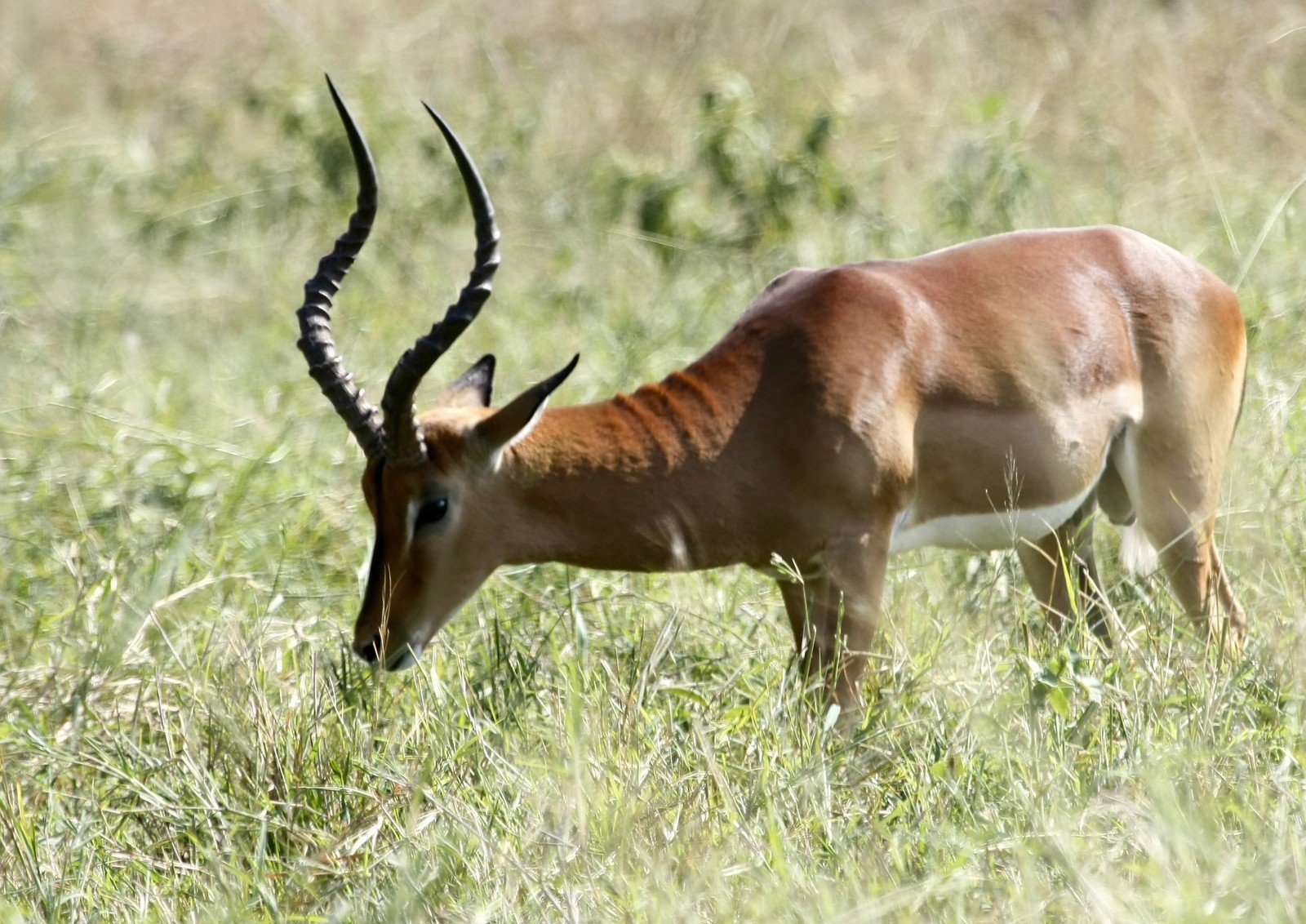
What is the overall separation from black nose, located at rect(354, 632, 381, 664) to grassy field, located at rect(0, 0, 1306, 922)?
0.05 metres

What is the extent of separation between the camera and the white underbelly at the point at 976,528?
408 cm

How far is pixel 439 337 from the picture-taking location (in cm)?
369

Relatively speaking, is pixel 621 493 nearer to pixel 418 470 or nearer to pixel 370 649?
pixel 418 470

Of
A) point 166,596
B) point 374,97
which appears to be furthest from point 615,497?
point 374,97

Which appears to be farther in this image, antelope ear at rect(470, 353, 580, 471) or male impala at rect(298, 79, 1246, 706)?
male impala at rect(298, 79, 1246, 706)

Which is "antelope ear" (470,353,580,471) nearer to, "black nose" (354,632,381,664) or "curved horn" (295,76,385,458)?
"curved horn" (295,76,385,458)

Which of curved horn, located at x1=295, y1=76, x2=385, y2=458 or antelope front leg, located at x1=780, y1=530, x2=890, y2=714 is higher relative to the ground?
curved horn, located at x1=295, y1=76, x2=385, y2=458

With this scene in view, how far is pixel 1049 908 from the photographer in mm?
2715

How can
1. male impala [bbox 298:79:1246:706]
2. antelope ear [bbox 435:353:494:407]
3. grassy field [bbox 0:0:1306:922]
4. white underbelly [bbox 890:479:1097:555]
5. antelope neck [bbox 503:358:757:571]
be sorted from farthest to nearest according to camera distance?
1. antelope ear [bbox 435:353:494:407]
2. white underbelly [bbox 890:479:1097:555]
3. antelope neck [bbox 503:358:757:571]
4. male impala [bbox 298:79:1246:706]
5. grassy field [bbox 0:0:1306:922]

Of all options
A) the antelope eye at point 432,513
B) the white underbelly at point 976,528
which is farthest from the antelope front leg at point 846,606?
the antelope eye at point 432,513

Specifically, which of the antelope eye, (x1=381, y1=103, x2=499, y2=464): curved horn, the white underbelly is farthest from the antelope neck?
the white underbelly

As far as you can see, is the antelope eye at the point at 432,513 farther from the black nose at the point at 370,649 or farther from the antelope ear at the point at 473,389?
the antelope ear at the point at 473,389

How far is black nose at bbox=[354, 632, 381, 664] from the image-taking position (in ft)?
12.6

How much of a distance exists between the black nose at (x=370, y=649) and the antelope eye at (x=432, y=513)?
10.3 inches
